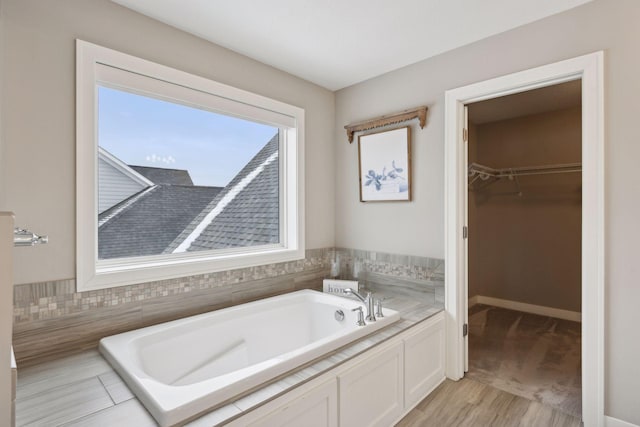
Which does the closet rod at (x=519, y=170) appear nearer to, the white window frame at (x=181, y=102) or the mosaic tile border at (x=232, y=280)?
the mosaic tile border at (x=232, y=280)

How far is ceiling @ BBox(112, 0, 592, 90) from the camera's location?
183 cm

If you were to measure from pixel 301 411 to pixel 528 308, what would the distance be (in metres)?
3.59

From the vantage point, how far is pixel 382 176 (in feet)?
9.07

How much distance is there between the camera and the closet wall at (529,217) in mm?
3590

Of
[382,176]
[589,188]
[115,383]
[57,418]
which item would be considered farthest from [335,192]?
[57,418]

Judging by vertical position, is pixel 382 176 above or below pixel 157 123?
below

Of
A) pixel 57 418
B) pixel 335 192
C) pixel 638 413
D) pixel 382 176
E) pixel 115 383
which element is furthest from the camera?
pixel 335 192

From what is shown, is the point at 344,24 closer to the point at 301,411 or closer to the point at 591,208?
the point at 591,208

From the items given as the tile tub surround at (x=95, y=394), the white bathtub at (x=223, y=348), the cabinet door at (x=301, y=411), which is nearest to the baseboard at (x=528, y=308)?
the white bathtub at (x=223, y=348)

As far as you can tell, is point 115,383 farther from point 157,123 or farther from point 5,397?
point 157,123

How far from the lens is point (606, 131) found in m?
1.75

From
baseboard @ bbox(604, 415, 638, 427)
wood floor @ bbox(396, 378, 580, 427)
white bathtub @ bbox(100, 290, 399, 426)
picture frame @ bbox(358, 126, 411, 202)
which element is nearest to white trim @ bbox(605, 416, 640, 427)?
baseboard @ bbox(604, 415, 638, 427)

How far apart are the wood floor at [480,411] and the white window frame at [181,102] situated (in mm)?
A: 1427

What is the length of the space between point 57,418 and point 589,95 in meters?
2.83
